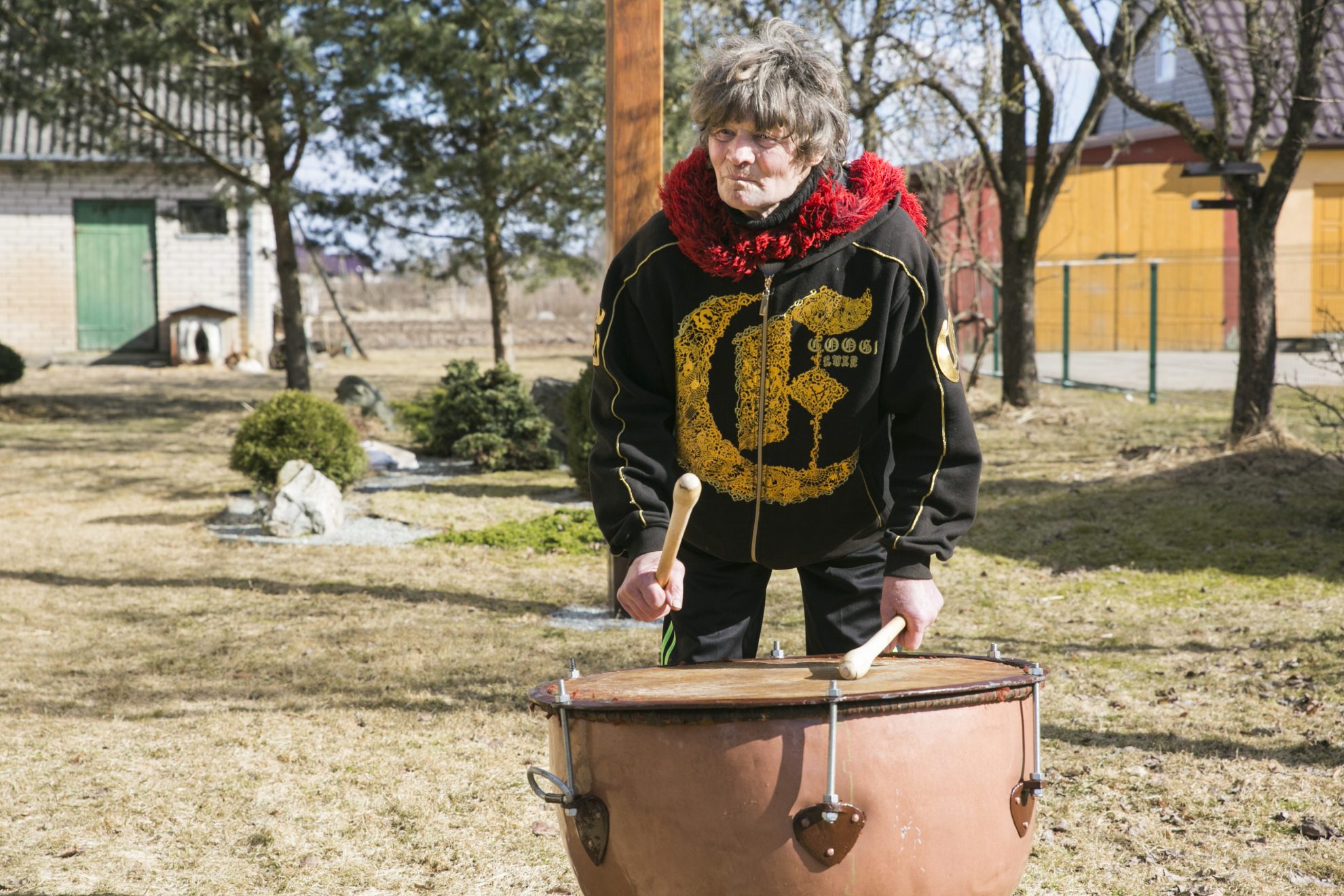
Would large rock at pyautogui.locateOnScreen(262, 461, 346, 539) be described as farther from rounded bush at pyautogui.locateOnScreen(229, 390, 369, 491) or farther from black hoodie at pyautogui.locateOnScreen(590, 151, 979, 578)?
black hoodie at pyautogui.locateOnScreen(590, 151, 979, 578)

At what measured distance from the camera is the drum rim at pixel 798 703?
1.73 meters

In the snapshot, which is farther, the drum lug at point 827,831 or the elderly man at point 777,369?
the elderly man at point 777,369

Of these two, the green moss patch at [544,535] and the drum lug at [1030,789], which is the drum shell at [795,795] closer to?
Result: the drum lug at [1030,789]

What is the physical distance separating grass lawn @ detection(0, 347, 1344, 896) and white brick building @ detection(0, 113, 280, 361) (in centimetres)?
1159

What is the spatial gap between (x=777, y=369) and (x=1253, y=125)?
26.2 feet

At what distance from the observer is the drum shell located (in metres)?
1.74

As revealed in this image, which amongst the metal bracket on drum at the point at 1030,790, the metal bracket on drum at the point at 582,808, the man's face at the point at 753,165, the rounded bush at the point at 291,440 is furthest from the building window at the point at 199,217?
the metal bracket on drum at the point at 1030,790

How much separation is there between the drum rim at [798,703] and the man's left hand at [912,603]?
0.29 meters

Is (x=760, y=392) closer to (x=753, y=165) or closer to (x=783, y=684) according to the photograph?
(x=753, y=165)

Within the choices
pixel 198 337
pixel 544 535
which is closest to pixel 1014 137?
pixel 544 535

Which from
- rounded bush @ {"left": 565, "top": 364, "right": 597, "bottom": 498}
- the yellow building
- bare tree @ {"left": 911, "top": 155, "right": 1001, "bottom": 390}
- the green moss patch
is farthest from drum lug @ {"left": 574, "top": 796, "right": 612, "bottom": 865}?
the yellow building

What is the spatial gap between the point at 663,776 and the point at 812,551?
2.45 ft

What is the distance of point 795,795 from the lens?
1.74 meters

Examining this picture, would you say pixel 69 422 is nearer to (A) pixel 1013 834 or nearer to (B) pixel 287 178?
(B) pixel 287 178
